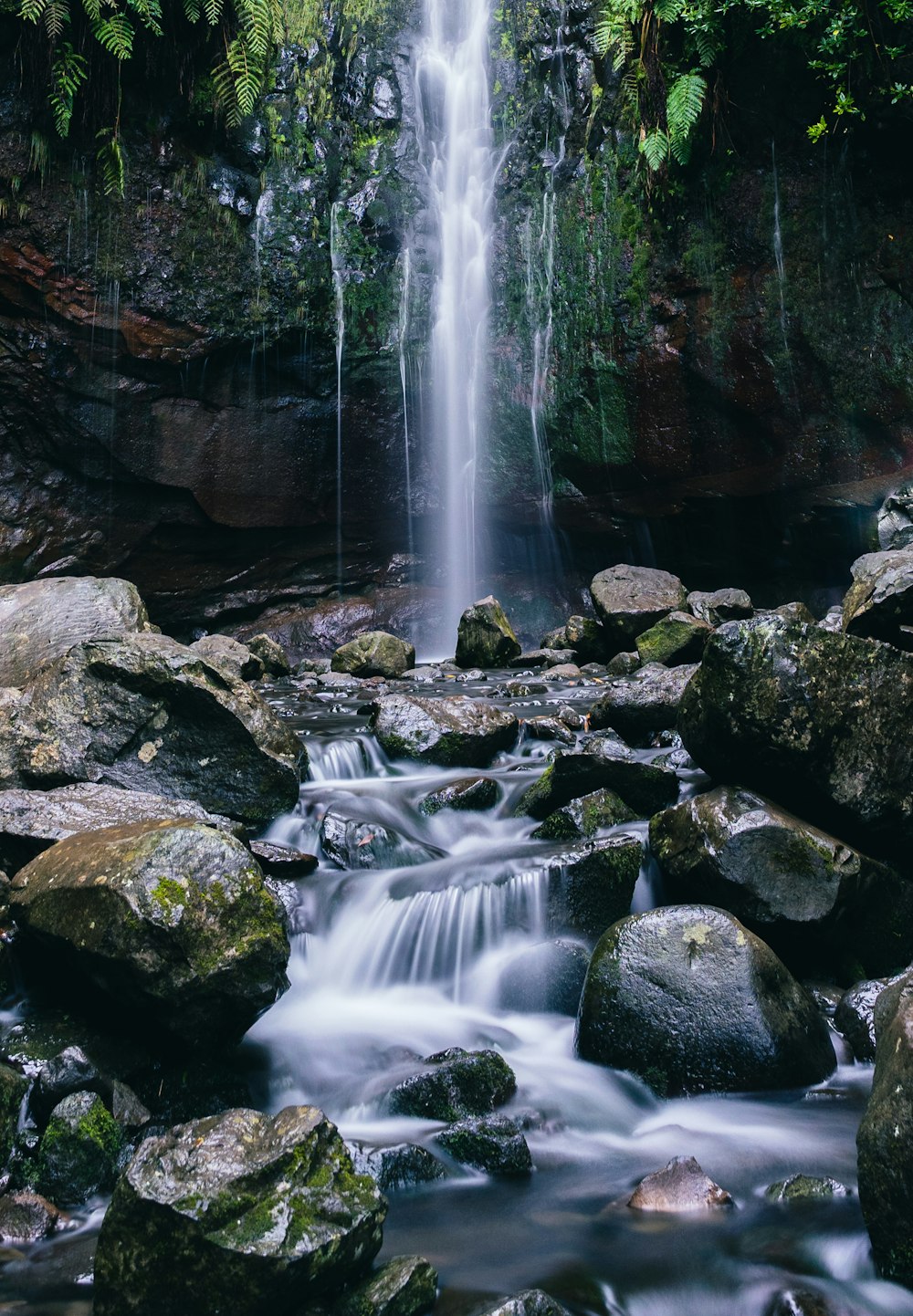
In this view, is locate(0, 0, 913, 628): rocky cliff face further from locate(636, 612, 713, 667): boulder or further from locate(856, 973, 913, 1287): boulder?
locate(856, 973, 913, 1287): boulder

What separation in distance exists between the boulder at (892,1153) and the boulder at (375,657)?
943 cm

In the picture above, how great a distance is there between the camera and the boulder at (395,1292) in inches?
89.3

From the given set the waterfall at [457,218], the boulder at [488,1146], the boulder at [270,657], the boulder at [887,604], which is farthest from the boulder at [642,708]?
the waterfall at [457,218]

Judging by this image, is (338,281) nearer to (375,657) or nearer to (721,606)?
(375,657)

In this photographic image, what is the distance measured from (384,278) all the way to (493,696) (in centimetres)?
875

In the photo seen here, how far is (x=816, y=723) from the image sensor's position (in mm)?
4398

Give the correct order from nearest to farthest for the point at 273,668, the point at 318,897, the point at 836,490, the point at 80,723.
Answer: the point at 318,897 → the point at 80,723 → the point at 273,668 → the point at 836,490

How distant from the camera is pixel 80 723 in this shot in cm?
525

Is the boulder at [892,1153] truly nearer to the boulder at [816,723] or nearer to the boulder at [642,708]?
the boulder at [816,723]

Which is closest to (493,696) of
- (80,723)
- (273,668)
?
(273,668)

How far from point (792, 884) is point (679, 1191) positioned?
1.58m

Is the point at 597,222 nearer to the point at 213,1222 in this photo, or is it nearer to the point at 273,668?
the point at 273,668

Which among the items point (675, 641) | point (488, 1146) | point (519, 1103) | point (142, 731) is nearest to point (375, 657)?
point (675, 641)

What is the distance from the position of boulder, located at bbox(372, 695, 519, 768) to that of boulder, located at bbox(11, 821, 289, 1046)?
335 centimetres
